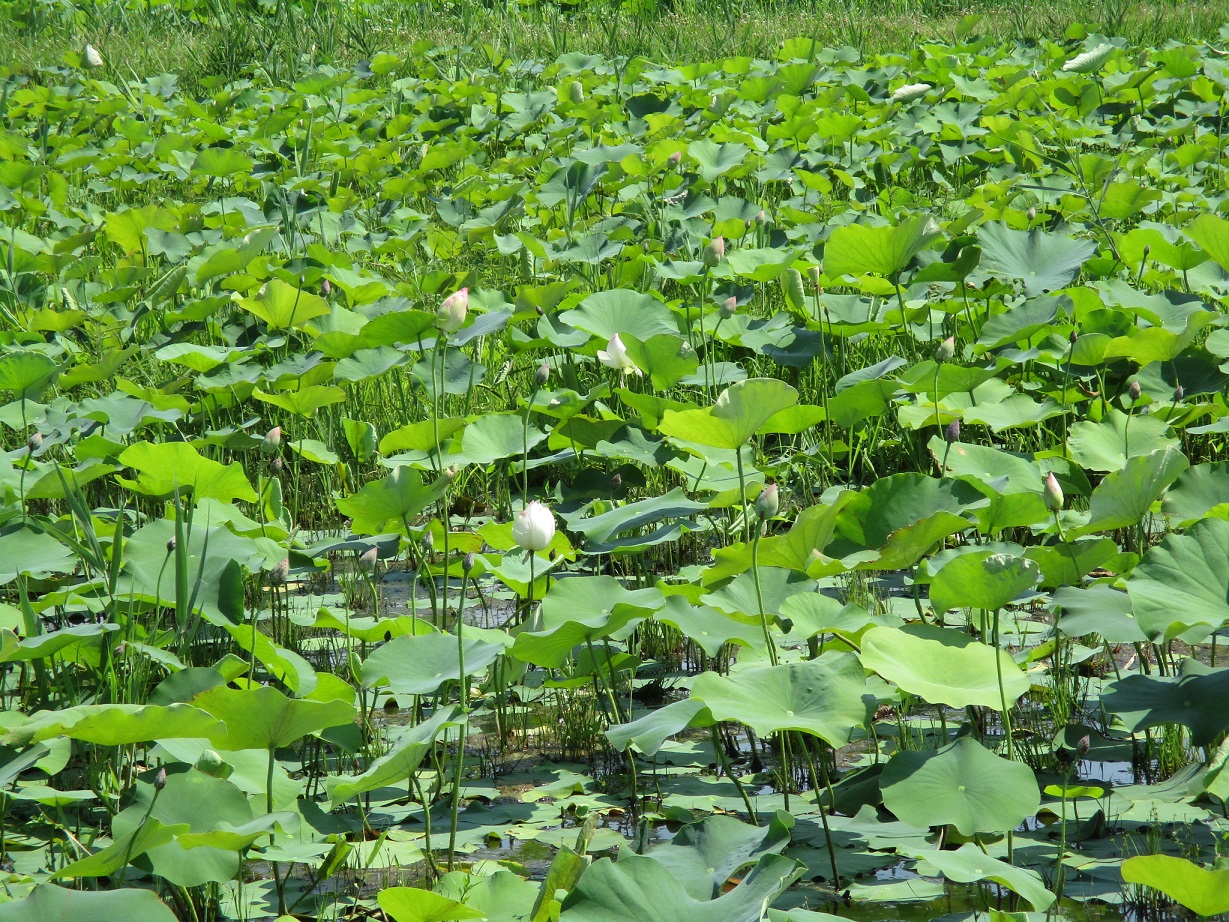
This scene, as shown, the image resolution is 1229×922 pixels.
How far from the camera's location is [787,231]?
141 inches

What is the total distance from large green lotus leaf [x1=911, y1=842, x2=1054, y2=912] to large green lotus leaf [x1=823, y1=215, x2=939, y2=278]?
1.38m

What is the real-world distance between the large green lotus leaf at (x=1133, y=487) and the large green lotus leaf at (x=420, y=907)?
38.2 inches

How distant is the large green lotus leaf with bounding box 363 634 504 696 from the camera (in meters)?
1.47

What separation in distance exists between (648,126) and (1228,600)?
409 centimetres

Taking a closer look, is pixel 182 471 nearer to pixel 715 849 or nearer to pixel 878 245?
pixel 715 849

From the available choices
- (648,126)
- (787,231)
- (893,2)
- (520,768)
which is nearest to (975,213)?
(787,231)

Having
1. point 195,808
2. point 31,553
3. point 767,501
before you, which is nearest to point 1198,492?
point 767,501

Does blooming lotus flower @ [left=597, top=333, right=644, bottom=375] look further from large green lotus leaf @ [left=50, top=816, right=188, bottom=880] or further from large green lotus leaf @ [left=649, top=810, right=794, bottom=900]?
large green lotus leaf @ [left=50, top=816, right=188, bottom=880]

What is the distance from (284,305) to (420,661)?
1.42 meters

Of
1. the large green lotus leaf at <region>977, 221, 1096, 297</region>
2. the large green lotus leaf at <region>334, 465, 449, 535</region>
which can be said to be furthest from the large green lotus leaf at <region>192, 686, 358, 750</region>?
the large green lotus leaf at <region>977, 221, 1096, 297</region>

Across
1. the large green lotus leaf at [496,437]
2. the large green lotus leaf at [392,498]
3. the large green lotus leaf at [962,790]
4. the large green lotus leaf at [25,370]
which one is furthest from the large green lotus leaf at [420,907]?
the large green lotus leaf at [25,370]

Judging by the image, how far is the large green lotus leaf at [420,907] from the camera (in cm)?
108

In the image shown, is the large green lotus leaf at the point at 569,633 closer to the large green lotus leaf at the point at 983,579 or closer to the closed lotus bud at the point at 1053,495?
the large green lotus leaf at the point at 983,579

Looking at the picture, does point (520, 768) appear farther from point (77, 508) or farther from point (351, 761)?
point (77, 508)
